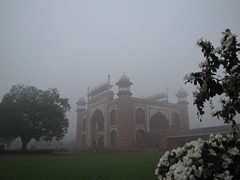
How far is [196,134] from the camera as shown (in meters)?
27.2

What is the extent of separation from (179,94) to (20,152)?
2859cm

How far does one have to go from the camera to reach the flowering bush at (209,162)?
2.43 meters

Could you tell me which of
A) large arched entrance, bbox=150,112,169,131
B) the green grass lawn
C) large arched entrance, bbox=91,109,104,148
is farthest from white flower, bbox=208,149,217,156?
large arched entrance, bbox=91,109,104,148

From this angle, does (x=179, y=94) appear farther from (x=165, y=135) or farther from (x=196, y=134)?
Result: (x=196, y=134)

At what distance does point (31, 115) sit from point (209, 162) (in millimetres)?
23695

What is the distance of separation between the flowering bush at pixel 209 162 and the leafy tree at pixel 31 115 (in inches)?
897

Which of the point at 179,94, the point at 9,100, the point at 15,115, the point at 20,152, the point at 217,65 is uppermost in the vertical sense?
the point at 179,94

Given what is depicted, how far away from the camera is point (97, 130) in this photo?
40969mm

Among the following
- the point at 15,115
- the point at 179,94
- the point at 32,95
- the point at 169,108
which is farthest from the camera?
the point at 179,94

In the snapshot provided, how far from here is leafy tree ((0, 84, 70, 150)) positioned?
2317cm

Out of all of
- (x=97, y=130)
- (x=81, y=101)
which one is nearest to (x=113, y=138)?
(x=97, y=130)

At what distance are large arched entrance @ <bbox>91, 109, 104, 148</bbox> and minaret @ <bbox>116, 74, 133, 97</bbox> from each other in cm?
771

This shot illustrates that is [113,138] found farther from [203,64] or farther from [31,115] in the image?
[203,64]

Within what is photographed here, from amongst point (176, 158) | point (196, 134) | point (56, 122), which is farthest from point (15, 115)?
point (176, 158)
